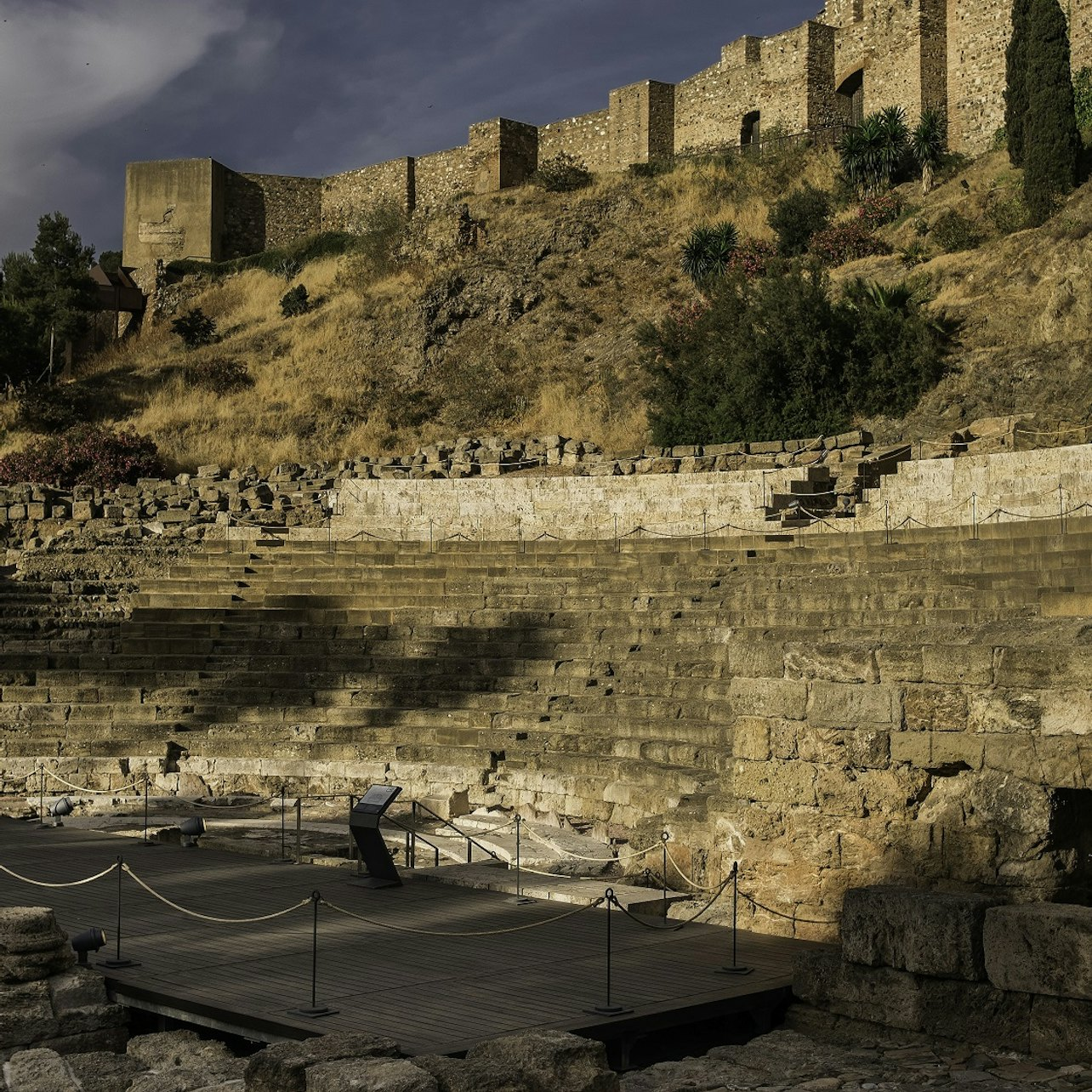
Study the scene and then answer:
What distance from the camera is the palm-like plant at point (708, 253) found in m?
29.4

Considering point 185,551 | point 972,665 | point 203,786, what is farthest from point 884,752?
point 185,551

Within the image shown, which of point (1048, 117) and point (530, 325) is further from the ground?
point (1048, 117)

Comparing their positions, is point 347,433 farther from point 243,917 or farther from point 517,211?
point 243,917

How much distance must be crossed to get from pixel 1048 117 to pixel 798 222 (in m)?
5.78

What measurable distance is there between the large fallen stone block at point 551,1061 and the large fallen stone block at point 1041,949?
78.6 inches

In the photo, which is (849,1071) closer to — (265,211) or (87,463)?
(87,463)

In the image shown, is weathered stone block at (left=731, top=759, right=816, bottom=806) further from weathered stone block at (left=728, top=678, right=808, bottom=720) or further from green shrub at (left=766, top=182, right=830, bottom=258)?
green shrub at (left=766, top=182, right=830, bottom=258)

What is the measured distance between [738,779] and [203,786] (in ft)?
25.2

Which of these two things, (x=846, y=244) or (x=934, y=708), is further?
(x=846, y=244)

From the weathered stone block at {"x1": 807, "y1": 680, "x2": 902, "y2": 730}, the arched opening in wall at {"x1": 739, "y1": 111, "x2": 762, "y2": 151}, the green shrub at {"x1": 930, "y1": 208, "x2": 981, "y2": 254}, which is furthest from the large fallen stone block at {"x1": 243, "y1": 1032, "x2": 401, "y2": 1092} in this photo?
the arched opening in wall at {"x1": 739, "y1": 111, "x2": 762, "y2": 151}

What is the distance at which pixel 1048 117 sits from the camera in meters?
25.5

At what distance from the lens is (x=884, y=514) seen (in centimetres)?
1770

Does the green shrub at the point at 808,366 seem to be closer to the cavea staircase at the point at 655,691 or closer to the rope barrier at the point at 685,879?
the cavea staircase at the point at 655,691

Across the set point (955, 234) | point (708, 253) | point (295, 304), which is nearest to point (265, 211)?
point (295, 304)
